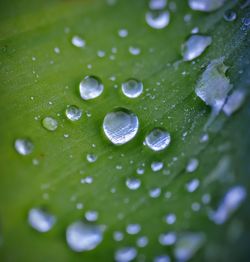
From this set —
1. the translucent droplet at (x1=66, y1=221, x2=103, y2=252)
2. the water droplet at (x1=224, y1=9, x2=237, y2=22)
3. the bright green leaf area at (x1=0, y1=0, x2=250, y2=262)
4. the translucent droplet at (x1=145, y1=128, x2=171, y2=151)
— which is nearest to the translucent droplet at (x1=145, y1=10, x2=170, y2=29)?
the bright green leaf area at (x1=0, y1=0, x2=250, y2=262)

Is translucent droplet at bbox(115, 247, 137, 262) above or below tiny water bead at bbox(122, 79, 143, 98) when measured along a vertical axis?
below

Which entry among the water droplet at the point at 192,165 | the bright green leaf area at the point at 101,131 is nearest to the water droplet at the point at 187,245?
the bright green leaf area at the point at 101,131

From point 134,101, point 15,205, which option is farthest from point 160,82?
point 15,205

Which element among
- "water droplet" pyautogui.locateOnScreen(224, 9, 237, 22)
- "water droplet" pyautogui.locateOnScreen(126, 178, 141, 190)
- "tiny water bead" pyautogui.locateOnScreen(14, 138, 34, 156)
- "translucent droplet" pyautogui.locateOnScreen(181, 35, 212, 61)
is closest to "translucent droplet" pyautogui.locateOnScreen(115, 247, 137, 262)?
"water droplet" pyautogui.locateOnScreen(126, 178, 141, 190)

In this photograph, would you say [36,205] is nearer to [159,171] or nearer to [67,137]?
[67,137]

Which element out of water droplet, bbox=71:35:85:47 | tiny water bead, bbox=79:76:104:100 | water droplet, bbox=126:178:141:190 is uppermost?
water droplet, bbox=71:35:85:47

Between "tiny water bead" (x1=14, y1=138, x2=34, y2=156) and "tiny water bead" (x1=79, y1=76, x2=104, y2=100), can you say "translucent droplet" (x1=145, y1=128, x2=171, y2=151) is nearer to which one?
"tiny water bead" (x1=79, y1=76, x2=104, y2=100)

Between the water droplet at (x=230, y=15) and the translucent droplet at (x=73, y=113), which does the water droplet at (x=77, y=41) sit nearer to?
the translucent droplet at (x=73, y=113)
